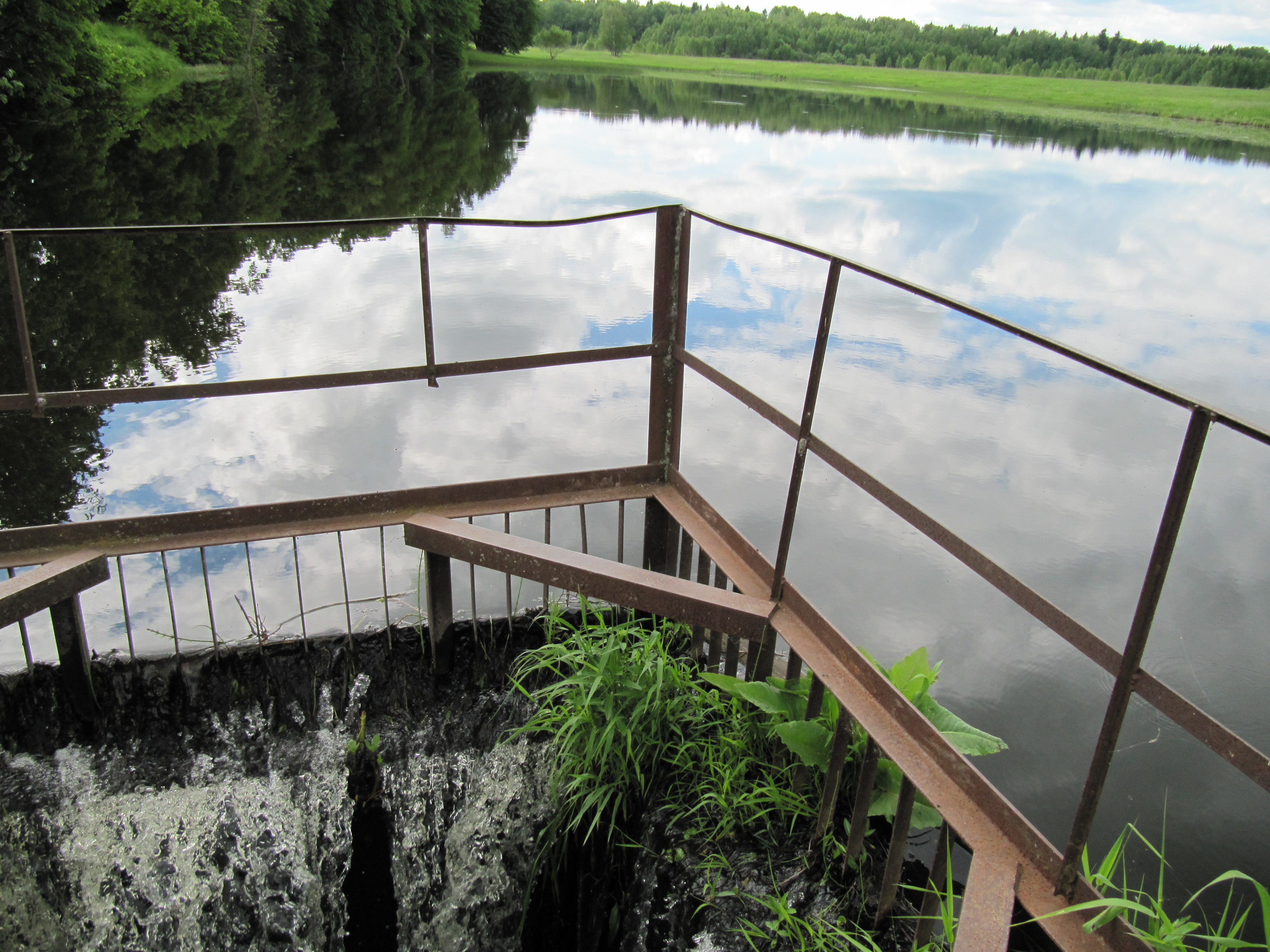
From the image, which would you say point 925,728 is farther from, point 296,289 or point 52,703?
point 296,289

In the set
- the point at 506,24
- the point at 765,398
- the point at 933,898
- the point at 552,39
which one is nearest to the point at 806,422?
the point at 933,898

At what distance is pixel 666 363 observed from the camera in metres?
3.19

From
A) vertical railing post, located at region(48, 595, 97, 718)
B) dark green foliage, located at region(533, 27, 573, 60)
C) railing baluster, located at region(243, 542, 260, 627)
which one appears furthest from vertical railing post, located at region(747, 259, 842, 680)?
dark green foliage, located at region(533, 27, 573, 60)

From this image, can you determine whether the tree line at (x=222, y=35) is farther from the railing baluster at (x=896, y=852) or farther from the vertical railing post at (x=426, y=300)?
the railing baluster at (x=896, y=852)

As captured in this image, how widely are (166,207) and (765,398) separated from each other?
31.5 ft

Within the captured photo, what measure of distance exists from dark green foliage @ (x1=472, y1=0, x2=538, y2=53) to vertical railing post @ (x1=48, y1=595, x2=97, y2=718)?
77.5m

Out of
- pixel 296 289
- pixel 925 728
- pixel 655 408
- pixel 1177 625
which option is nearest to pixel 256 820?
pixel 655 408

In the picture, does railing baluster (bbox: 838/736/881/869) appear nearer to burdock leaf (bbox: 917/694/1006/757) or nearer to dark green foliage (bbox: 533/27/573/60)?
burdock leaf (bbox: 917/694/1006/757)

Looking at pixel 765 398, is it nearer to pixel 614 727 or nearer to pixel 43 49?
pixel 614 727

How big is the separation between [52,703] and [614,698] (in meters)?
1.85

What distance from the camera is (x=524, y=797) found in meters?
2.94

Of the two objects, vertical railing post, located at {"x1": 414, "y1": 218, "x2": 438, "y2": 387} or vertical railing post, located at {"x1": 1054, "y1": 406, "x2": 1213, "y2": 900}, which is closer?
vertical railing post, located at {"x1": 1054, "y1": 406, "x2": 1213, "y2": 900}

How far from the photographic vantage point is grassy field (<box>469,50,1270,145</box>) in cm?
3478

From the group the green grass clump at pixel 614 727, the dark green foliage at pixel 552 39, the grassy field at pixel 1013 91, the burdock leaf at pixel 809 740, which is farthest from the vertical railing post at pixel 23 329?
the dark green foliage at pixel 552 39
